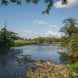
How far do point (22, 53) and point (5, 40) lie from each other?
22 cm

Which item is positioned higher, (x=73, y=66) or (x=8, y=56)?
(x=8, y=56)

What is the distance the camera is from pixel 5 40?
3.15 metres

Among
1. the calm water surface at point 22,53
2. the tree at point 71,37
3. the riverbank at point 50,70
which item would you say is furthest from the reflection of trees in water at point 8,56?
the tree at point 71,37

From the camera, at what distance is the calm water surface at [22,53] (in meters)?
3.15

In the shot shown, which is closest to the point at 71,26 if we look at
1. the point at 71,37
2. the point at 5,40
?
the point at 71,37

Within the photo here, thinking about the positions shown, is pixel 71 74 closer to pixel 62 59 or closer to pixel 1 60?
pixel 62 59

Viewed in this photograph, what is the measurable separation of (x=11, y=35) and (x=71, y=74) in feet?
2.37

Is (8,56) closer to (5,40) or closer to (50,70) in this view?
(5,40)

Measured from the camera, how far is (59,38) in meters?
3.19

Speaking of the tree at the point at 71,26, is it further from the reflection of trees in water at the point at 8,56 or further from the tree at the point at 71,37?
the reflection of trees in water at the point at 8,56

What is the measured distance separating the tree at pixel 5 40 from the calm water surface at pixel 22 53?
2.9 inches

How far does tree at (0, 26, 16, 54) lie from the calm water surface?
0.07 meters

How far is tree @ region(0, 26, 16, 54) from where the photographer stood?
10.3 feet

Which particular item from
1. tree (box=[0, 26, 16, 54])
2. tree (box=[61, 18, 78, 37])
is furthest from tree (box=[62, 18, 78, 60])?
tree (box=[0, 26, 16, 54])
